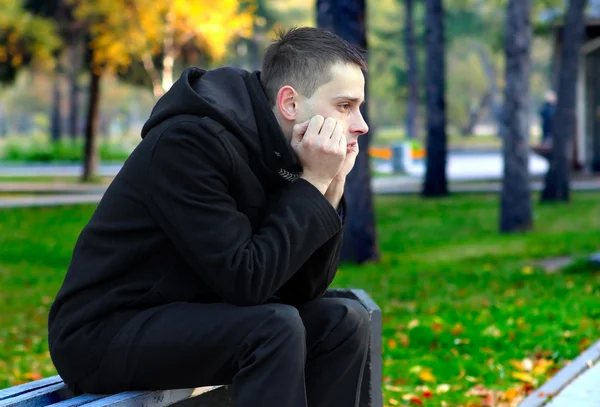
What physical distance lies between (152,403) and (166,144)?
74 centimetres

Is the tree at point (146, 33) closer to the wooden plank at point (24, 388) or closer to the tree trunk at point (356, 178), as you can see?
the tree trunk at point (356, 178)

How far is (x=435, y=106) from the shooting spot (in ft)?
73.2

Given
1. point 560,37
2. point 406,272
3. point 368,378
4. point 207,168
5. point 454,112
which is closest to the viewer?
point 207,168

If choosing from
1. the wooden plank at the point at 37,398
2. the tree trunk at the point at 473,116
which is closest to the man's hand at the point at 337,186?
the wooden plank at the point at 37,398

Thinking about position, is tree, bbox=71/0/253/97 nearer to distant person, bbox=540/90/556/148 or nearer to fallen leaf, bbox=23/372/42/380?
distant person, bbox=540/90/556/148

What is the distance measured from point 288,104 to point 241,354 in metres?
0.76

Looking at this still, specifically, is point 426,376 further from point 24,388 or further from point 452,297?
point 452,297

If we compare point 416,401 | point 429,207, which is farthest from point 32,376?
point 429,207

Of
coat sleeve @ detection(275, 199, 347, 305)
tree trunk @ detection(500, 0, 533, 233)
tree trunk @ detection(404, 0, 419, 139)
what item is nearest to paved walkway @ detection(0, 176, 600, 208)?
tree trunk @ detection(500, 0, 533, 233)

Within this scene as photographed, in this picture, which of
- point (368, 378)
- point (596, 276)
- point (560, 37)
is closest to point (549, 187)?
point (560, 37)

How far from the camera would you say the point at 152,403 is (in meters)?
2.81

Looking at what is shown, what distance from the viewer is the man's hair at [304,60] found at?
9.49 feet

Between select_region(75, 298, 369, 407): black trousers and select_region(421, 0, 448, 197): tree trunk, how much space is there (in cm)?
1890

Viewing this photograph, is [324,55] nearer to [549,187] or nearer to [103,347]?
Result: [103,347]
